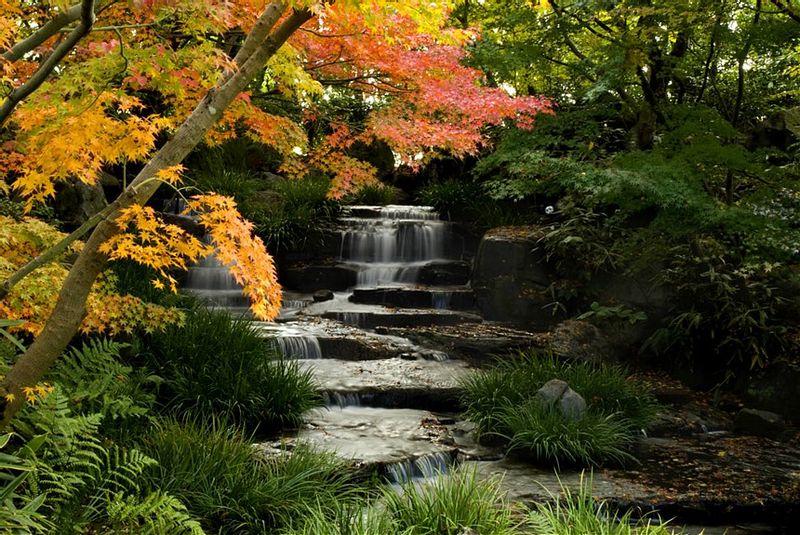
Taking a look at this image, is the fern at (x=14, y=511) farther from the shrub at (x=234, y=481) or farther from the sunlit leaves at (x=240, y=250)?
the sunlit leaves at (x=240, y=250)

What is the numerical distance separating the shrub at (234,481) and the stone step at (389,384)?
237 cm

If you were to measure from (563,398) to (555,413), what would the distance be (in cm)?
34

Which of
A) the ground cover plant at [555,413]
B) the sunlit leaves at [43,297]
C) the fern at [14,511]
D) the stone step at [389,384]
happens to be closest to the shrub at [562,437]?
the ground cover plant at [555,413]

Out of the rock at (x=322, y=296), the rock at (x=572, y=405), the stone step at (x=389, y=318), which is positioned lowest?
the rock at (x=572, y=405)

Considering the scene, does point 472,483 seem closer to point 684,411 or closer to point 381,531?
point 381,531

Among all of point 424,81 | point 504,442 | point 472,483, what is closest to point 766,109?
point 424,81

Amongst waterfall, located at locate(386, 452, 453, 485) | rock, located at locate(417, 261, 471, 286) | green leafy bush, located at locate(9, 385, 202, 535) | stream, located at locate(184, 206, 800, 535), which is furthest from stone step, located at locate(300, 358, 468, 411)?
rock, located at locate(417, 261, 471, 286)

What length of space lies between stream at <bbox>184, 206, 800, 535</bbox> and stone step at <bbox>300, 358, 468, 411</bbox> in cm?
1

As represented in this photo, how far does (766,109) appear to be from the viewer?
11750 millimetres

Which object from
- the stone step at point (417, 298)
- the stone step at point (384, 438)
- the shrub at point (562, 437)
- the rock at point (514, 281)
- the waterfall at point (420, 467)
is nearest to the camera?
the waterfall at point (420, 467)

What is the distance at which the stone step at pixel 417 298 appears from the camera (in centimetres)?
1202

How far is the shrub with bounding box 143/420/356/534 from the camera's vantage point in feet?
14.1

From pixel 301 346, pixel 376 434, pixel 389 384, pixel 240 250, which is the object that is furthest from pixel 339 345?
pixel 240 250

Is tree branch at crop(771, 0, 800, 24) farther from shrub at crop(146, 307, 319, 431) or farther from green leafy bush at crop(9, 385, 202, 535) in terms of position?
green leafy bush at crop(9, 385, 202, 535)
